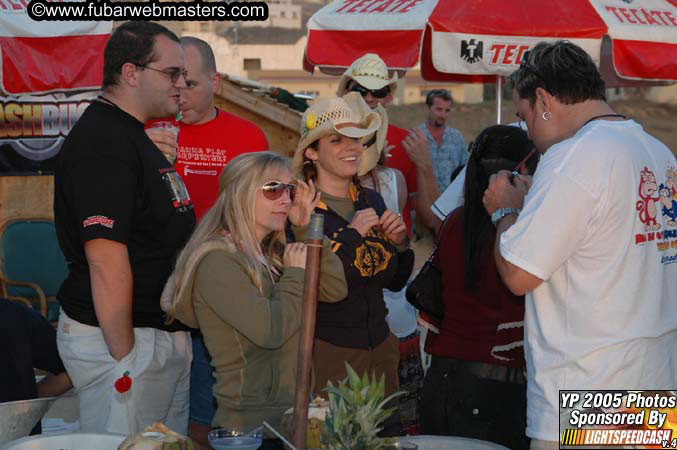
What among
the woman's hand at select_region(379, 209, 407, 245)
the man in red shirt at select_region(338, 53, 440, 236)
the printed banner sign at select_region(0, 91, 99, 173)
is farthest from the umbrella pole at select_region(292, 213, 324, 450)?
the printed banner sign at select_region(0, 91, 99, 173)

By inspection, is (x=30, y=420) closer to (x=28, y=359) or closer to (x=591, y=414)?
(x=28, y=359)

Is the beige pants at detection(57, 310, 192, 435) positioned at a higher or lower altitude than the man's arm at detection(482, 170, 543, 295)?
lower

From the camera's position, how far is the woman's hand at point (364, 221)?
3.96 meters

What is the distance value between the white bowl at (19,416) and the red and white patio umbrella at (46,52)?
3552 millimetres

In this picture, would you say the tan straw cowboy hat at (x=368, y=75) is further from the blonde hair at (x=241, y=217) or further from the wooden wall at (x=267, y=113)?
the wooden wall at (x=267, y=113)

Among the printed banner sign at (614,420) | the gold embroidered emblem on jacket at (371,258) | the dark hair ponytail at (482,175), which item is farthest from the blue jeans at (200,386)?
the printed banner sign at (614,420)

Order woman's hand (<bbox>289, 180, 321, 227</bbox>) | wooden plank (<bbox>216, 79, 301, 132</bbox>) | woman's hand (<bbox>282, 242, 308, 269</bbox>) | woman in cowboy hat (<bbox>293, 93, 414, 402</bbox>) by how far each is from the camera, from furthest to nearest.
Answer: wooden plank (<bbox>216, 79, 301, 132</bbox>)
woman in cowboy hat (<bbox>293, 93, 414, 402</bbox>)
woman's hand (<bbox>289, 180, 321, 227</bbox>)
woman's hand (<bbox>282, 242, 308, 269</bbox>)

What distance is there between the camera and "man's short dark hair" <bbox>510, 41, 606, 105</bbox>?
301cm

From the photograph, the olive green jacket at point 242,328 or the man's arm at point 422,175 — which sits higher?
the man's arm at point 422,175

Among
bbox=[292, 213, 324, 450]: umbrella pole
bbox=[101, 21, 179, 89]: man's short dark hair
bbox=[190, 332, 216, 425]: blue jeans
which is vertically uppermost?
bbox=[101, 21, 179, 89]: man's short dark hair

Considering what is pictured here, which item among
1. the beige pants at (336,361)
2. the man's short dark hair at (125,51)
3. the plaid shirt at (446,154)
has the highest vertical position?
the plaid shirt at (446,154)

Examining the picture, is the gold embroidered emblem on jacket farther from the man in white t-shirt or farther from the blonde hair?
the man in white t-shirt

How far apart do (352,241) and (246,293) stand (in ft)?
2.47

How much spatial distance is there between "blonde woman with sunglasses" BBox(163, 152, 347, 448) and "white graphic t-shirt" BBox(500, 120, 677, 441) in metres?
0.89
